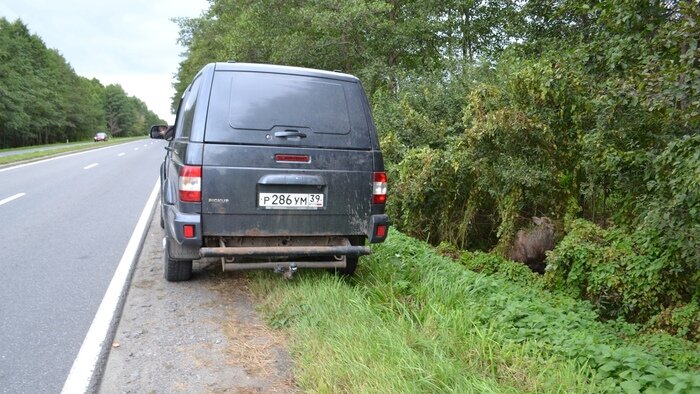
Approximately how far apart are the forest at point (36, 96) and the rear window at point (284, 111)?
43.4 metres

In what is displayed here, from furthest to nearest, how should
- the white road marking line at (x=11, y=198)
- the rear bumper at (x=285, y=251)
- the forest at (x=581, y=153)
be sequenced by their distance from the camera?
the white road marking line at (x=11, y=198) < the forest at (x=581, y=153) < the rear bumper at (x=285, y=251)

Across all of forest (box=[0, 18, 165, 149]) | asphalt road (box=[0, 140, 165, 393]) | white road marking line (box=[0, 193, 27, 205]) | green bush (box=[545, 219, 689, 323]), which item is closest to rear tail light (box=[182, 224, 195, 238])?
asphalt road (box=[0, 140, 165, 393])

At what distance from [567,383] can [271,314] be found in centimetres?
232

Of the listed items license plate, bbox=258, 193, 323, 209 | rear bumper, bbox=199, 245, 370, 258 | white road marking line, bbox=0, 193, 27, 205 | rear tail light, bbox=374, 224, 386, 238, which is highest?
license plate, bbox=258, 193, 323, 209

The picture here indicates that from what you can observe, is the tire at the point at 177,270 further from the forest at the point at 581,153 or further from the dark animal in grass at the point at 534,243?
the dark animal in grass at the point at 534,243

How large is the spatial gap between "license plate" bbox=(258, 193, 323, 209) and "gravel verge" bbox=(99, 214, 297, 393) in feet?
3.18

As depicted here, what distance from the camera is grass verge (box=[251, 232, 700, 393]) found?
2658mm

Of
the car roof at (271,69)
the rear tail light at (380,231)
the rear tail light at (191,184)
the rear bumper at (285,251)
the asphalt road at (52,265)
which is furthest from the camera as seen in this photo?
the rear tail light at (380,231)

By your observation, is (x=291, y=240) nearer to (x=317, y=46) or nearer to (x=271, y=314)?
(x=271, y=314)

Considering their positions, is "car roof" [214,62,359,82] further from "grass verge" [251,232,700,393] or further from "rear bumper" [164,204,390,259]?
"grass verge" [251,232,700,393]

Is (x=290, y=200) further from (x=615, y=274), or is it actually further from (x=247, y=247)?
(x=615, y=274)

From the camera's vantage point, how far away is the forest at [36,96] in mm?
41094

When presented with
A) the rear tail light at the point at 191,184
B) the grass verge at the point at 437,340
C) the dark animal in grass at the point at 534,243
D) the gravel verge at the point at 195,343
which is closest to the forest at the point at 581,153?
the dark animal in grass at the point at 534,243

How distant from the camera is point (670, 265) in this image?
538 cm
